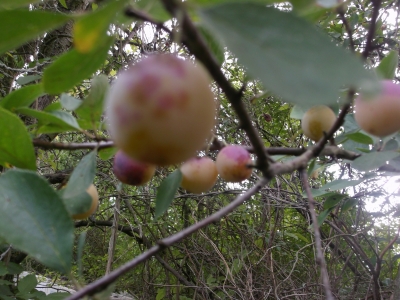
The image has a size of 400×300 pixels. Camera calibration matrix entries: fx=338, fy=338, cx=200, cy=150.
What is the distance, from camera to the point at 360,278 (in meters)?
2.01

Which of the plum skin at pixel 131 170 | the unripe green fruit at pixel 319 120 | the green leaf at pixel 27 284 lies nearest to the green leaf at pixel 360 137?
the unripe green fruit at pixel 319 120

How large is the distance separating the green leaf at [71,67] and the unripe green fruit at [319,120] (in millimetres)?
446

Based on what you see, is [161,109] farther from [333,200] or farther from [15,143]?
[333,200]

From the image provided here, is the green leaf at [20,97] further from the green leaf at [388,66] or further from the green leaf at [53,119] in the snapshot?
the green leaf at [388,66]

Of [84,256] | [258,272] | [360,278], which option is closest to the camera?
[360,278]

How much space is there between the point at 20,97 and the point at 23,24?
0.38 metres

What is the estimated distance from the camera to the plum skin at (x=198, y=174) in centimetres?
66

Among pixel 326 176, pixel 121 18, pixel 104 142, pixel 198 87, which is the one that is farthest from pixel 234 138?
pixel 198 87

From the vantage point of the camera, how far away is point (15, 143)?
60cm

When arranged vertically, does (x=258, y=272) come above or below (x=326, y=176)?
below

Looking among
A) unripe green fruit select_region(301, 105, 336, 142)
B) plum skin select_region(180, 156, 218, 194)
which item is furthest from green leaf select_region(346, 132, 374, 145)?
plum skin select_region(180, 156, 218, 194)

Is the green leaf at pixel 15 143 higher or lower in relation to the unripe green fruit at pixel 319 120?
lower

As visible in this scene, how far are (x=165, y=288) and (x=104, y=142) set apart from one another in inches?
74.0

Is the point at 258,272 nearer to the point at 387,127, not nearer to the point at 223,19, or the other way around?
the point at 387,127
